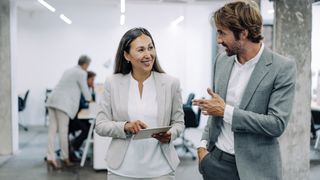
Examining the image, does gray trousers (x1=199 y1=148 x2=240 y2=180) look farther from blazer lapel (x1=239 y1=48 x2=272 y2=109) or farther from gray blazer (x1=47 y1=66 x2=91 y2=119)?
gray blazer (x1=47 y1=66 x2=91 y2=119)

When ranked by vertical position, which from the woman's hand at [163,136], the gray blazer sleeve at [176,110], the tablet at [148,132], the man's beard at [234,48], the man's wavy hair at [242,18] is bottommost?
the woman's hand at [163,136]

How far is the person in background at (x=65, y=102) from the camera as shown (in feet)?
17.6

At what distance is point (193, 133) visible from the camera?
825 cm

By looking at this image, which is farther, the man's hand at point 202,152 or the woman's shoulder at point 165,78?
the woman's shoulder at point 165,78

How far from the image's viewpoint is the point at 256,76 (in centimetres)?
163

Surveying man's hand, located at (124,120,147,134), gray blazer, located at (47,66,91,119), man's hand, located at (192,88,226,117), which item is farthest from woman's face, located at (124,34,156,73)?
gray blazer, located at (47,66,91,119)

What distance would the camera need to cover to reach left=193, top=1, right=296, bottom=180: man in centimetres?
160

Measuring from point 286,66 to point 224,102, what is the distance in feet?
0.91

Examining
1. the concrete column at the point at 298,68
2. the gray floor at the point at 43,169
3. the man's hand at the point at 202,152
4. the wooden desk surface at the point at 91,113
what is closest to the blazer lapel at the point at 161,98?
the man's hand at the point at 202,152

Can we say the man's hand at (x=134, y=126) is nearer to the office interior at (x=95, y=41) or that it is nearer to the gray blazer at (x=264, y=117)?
the gray blazer at (x=264, y=117)

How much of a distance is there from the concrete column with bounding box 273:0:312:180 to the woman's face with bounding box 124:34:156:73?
2.34m

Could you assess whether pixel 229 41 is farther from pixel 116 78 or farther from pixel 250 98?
pixel 116 78

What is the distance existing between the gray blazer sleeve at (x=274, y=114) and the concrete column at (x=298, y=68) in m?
2.52

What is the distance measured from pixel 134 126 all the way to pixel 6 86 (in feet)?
15.3
